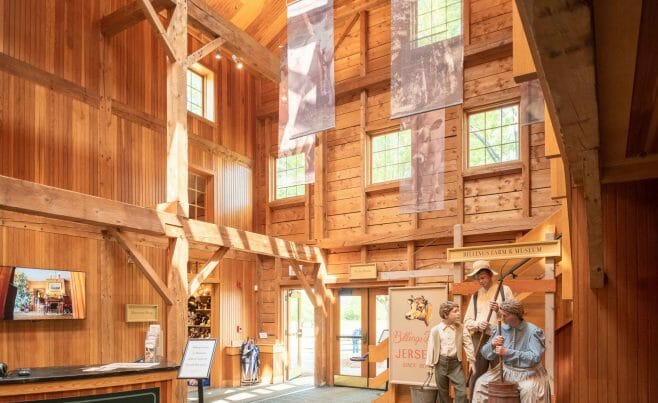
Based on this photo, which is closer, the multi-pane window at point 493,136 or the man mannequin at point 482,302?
the man mannequin at point 482,302

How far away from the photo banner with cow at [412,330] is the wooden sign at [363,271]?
284 centimetres

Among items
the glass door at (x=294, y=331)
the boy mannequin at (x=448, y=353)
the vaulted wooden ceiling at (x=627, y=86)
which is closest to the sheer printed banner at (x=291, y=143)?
the glass door at (x=294, y=331)

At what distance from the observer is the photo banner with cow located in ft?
25.2

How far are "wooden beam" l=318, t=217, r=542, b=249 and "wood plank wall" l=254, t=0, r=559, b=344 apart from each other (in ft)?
0.43

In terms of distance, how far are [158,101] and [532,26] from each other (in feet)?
32.6

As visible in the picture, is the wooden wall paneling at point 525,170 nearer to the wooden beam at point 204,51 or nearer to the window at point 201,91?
the wooden beam at point 204,51

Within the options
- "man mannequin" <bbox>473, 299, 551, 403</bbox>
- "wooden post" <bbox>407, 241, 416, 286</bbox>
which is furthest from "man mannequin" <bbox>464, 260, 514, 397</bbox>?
"wooden post" <bbox>407, 241, 416, 286</bbox>

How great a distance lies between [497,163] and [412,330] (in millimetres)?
3572

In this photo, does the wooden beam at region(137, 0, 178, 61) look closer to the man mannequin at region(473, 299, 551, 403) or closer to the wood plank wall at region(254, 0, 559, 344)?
the wood plank wall at region(254, 0, 559, 344)

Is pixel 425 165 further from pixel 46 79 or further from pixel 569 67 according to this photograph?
pixel 569 67

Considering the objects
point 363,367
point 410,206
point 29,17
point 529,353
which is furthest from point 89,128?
point 529,353

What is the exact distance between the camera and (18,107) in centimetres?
803

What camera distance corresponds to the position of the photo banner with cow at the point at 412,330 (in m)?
7.70

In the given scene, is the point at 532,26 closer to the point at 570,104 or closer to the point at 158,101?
the point at 570,104
